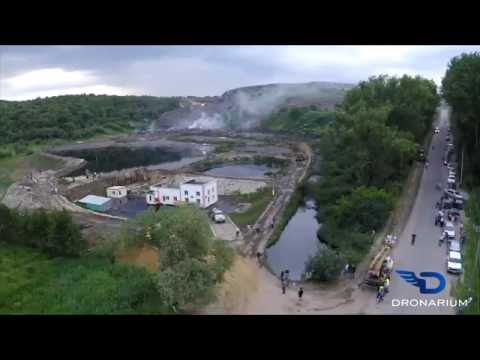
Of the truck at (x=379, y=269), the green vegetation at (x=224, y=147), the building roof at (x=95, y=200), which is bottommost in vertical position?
the truck at (x=379, y=269)

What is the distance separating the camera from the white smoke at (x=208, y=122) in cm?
2869

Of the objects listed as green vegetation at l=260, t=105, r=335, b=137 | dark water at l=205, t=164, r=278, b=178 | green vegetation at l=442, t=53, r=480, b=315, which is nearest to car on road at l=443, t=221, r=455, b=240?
green vegetation at l=442, t=53, r=480, b=315

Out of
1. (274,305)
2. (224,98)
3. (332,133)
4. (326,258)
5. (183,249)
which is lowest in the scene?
(274,305)

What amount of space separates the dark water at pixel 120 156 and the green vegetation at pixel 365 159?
10.2 metres

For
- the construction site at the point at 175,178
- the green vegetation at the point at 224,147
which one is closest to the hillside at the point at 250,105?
the construction site at the point at 175,178

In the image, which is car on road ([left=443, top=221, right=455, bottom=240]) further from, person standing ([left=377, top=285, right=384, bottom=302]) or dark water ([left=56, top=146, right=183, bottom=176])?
dark water ([left=56, top=146, right=183, bottom=176])

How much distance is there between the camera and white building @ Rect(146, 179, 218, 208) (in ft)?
33.5

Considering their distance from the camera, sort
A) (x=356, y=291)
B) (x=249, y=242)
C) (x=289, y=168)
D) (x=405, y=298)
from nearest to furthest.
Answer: (x=405, y=298) < (x=356, y=291) < (x=249, y=242) < (x=289, y=168)

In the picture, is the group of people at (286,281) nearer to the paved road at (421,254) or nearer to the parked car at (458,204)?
the paved road at (421,254)

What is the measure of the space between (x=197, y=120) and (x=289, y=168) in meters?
16.0

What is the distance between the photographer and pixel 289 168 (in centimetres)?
1513
